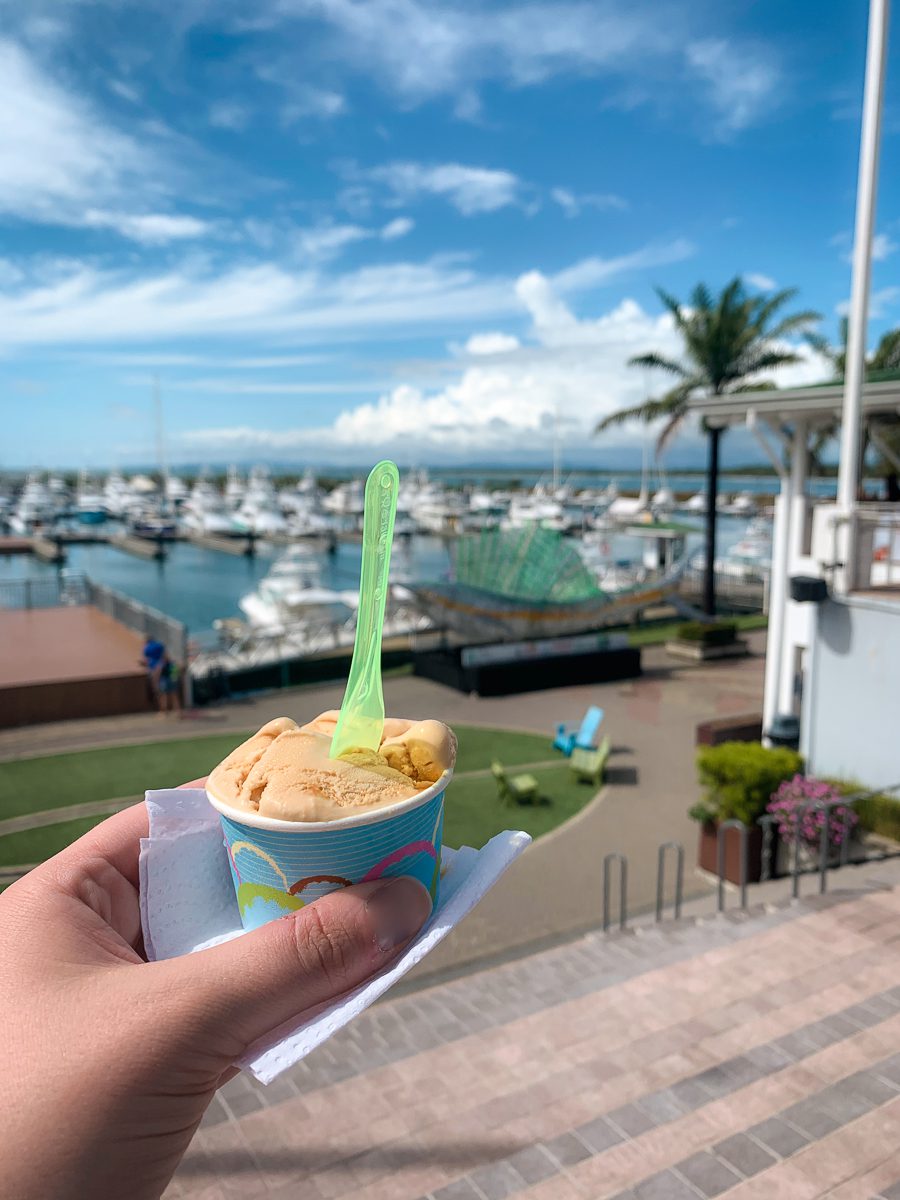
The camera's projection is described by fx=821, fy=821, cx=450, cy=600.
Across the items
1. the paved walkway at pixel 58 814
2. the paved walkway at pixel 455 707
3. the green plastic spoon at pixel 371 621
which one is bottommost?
the paved walkway at pixel 455 707

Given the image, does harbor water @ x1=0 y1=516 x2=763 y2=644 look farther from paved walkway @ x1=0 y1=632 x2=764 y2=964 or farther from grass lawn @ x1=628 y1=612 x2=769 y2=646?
paved walkway @ x1=0 y1=632 x2=764 y2=964

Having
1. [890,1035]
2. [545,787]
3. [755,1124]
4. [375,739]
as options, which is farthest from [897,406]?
[375,739]

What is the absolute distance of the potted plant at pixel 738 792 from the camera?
9609 millimetres

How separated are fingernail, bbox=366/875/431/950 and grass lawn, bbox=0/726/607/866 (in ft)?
27.3

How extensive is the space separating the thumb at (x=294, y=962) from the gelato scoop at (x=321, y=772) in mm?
216

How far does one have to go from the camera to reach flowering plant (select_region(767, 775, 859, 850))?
923 centimetres

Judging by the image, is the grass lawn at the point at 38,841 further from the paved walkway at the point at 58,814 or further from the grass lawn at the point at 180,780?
the paved walkway at the point at 58,814

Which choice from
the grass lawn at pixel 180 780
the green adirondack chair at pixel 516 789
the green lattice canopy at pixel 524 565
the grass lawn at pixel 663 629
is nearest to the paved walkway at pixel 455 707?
the grass lawn at pixel 180 780

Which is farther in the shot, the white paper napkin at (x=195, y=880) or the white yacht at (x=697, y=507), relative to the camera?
the white yacht at (x=697, y=507)

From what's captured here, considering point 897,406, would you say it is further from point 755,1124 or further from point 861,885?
point 755,1124

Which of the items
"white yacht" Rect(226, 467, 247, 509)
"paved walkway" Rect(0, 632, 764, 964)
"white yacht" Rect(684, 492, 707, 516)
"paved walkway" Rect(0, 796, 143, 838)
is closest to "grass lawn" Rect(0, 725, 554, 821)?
→ "paved walkway" Rect(0, 796, 143, 838)

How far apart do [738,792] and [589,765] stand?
141 inches

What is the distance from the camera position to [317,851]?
1861 mm

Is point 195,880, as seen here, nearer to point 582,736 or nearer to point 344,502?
point 582,736
